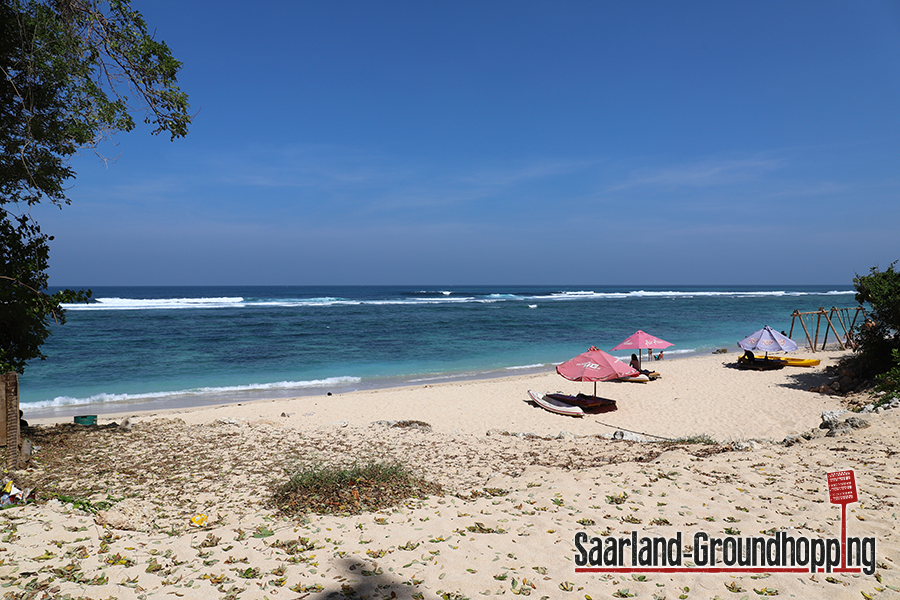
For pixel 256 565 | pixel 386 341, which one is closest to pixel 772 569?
pixel 256 565

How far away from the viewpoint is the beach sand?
162 inches

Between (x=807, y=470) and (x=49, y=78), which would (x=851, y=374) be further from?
(x=49, y=78)

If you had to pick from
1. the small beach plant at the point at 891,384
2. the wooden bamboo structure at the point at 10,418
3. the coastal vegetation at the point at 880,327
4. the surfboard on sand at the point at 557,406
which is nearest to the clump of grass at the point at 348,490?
the wooden bamboo structure at the point at 10,418

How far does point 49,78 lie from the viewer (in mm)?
6672

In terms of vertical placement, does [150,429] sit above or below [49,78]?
below

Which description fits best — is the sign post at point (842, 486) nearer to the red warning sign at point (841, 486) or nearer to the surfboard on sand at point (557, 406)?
the red warning sign at point (841, 486)

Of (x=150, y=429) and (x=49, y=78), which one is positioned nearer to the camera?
(x=49, y=78)

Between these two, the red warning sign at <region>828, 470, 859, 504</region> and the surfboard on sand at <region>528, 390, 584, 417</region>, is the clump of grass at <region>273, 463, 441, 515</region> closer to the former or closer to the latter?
the red warning sign at <region>828, 470, 859, 504</region>

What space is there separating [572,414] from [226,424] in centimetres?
889

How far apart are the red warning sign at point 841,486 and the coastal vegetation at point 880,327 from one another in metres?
11.5

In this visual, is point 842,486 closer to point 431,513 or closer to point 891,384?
point 431,513

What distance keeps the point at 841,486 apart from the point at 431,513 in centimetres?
406

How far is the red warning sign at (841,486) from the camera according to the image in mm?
4070

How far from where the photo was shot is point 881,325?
13.7 m
